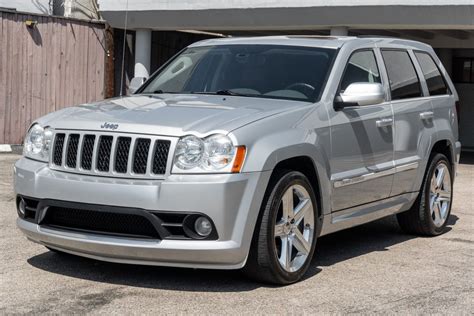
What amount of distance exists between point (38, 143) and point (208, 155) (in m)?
1.37

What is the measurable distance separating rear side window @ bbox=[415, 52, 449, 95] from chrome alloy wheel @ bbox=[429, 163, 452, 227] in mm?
740

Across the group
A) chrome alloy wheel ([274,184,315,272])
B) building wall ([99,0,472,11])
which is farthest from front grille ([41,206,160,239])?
building wall ([99,0,472,11])

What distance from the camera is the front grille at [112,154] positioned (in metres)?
5.77

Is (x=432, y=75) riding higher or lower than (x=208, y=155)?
higher

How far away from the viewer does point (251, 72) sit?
23.7 ft

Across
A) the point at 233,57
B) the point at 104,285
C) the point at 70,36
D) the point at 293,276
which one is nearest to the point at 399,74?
the point at 233,57

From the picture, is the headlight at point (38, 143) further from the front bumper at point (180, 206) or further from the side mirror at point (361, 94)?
the side mirror at point (361, 94)

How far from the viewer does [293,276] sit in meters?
6.25

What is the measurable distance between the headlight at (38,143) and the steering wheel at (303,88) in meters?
1.85

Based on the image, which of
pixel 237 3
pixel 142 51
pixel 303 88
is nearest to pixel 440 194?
pixel 303 88

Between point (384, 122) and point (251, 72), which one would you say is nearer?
point (251, 72)

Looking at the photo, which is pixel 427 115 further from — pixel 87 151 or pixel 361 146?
pixel 87 151

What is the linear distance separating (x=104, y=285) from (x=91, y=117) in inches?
44.7

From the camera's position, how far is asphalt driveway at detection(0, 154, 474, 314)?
5594 mm
